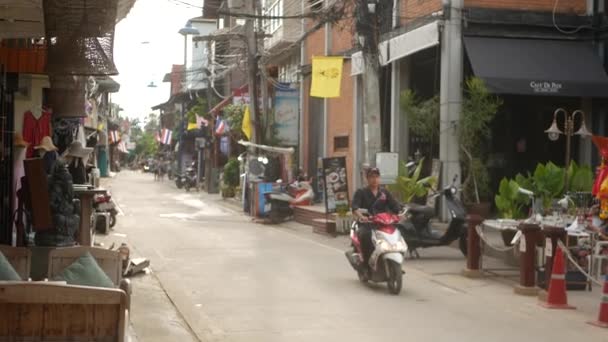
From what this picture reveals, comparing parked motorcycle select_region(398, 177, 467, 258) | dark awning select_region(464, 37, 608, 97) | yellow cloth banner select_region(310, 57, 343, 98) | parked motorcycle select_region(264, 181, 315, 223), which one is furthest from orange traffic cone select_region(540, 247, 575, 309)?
A: parked motorcycle select_region(264, 181, 315, 223)

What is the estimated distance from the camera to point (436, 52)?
22.9 meters

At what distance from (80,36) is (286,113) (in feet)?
91.3

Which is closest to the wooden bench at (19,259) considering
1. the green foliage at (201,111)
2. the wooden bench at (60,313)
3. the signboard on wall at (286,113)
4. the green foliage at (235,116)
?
the wooden bench at (60,313)

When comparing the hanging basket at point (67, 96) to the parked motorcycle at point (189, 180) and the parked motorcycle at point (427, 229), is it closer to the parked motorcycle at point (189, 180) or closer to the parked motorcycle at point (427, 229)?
the parked motorcycle at point (427, 229)

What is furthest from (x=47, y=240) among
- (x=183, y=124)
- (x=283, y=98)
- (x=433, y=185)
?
(x=183, y=124)

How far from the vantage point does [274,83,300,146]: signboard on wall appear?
111 ft

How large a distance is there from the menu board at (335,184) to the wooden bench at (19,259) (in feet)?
49.9

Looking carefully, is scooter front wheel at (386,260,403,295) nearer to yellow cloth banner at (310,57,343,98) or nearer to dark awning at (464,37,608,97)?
dark awning at (464,37,608,97)

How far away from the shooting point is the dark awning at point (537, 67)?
19375 millimetres

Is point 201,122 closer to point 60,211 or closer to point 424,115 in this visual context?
point 424,115

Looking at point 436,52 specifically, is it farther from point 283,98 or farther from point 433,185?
point 283,98

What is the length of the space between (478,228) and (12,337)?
953 centimetres

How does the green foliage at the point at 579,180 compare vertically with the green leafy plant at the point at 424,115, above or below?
below

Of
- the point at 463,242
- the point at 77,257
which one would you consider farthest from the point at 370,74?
the point at 77,257
